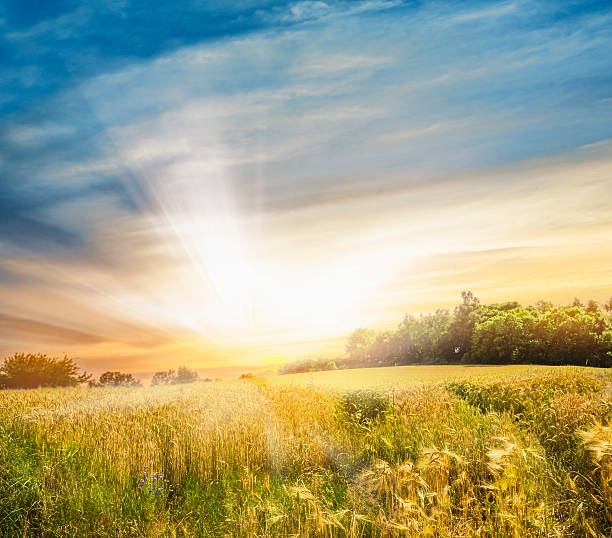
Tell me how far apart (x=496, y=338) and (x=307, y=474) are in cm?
5039

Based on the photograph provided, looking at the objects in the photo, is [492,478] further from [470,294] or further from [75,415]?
[470,294]

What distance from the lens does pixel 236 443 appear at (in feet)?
22.7

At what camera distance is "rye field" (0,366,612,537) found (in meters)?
4.28

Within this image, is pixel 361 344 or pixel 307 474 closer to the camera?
pixel 307 474

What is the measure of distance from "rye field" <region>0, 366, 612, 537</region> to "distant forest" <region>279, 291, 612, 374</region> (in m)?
42.3

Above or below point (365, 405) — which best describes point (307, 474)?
above

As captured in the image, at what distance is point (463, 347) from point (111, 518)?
57183 mm

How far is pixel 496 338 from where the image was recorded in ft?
164

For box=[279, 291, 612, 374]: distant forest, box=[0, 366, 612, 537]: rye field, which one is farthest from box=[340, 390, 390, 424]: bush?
box=[279, 291, 612, 374]: distant forest

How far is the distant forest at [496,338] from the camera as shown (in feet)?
146

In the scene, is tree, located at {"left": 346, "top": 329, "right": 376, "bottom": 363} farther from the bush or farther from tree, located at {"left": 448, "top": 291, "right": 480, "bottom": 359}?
the bush

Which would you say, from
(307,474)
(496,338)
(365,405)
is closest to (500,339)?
(496,338)

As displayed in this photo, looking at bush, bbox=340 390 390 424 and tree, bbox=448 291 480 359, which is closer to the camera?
bush, bbox=340 390 390 424

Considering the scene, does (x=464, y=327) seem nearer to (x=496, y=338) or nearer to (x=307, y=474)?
(x=496, y=338)
